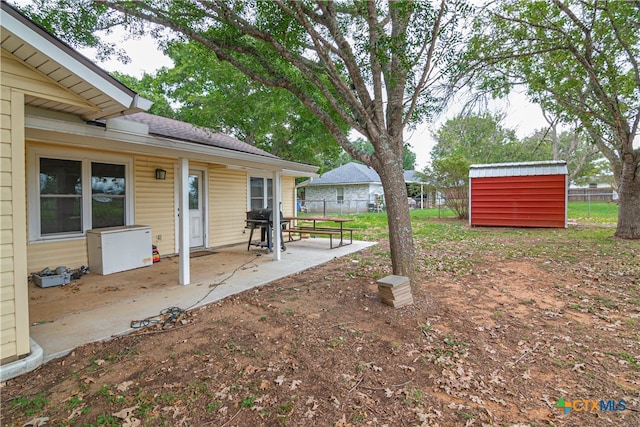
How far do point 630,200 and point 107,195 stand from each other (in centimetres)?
1347

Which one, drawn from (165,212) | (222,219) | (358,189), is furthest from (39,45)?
(358,189)

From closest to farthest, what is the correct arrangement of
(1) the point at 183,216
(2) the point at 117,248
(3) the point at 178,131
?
(1) the point at 183,216, (2) the point at 117,248, (3) the point at 178,131

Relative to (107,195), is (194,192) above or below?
above

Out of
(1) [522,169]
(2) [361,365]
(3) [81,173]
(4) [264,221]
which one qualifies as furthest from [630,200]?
(3) [81,173]

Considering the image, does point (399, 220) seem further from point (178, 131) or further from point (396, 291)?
point (178, 131)

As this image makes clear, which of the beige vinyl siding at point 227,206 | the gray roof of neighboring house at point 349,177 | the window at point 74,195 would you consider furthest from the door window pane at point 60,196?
the gray roof of neighboring house at point 349,177

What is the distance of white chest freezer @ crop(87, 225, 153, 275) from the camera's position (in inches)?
219

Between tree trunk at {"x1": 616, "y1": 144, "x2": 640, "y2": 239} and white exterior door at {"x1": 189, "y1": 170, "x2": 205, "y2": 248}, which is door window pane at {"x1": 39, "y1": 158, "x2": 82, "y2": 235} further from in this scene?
tree trunk at {"x1": 616, "y1": 144, "x2": 640, "y2": 239}

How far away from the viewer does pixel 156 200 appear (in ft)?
22.9

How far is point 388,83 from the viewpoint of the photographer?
4438mm

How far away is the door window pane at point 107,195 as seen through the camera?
19.4 ft

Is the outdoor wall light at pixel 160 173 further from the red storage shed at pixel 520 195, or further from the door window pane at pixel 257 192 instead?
the red storage shed at pixel 520 195

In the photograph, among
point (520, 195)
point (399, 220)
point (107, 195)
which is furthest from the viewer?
point (520, 195)

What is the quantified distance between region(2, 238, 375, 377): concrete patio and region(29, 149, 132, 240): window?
1.06 meters
